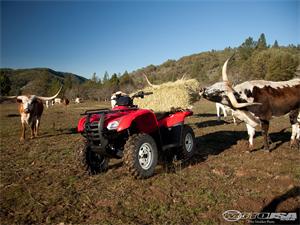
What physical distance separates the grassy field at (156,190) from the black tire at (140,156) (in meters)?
0.24

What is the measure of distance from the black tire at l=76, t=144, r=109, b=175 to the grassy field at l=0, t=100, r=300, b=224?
9.1 inches

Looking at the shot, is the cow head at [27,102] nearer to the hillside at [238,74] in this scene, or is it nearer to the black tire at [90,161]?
the black tire at [90,161]

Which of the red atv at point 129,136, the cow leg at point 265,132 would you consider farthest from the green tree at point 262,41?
the red atv at point 129,136

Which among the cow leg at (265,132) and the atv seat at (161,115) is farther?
the cow leg at (265,132)

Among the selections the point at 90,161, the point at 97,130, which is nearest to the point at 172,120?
the point at 97,130

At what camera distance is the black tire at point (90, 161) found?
6129 millimetres

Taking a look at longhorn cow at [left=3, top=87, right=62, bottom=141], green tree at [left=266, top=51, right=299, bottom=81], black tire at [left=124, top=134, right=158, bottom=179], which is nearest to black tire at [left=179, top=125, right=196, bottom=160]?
black tire at [left=124, top=134, right=158, bottom=179]

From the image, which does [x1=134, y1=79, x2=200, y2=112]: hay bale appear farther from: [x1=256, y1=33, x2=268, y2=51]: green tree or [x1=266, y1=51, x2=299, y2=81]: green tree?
[x1=256, y1=33, x2=268, y2=51]: green tree

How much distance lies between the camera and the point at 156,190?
5.20 meters

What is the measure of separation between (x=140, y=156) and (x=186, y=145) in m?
2.15

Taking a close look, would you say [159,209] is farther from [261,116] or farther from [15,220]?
[261,116]

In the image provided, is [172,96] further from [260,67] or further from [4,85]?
[4,85]

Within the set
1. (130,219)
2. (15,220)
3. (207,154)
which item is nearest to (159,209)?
(130,219)

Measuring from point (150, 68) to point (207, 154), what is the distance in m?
171
